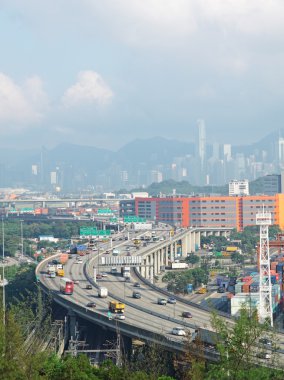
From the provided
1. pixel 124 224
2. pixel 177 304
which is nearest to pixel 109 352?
pixel 177 304

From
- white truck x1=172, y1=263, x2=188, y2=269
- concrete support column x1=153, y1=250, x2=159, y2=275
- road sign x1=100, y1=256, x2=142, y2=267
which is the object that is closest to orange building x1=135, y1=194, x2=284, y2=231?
white truck x1=172, y1=263, x2=188, y2=269

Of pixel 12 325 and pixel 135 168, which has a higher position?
pixel 135 168

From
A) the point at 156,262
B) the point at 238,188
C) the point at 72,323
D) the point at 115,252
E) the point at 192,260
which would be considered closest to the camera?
the point at 72,323

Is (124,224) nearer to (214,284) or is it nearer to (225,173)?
(214,284)

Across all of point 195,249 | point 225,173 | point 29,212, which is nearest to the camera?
point 195,249

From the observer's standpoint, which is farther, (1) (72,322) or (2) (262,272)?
(2) (262,272)

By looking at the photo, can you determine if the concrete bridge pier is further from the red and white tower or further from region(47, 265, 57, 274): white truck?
region(47, 265, 57, 274): white truck

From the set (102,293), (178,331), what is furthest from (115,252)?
(178,331)

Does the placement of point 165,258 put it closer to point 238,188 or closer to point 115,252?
point 115,252

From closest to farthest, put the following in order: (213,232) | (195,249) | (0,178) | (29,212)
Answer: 1. (195,249)
2. (213,232)
3. (29,212)
4. (0,178)
